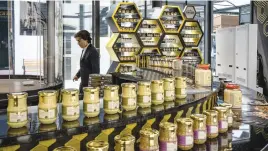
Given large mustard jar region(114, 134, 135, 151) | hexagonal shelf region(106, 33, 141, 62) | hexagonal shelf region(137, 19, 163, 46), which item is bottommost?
large mustard jar region(114, 134, 135, 151)

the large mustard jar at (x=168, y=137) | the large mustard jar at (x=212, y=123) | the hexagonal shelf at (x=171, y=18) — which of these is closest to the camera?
the large mustard jar at (x=168, y=137)

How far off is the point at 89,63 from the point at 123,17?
365cm

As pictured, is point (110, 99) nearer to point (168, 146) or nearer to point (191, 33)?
point (168, 146)

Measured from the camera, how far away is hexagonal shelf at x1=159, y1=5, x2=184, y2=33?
29.6ft

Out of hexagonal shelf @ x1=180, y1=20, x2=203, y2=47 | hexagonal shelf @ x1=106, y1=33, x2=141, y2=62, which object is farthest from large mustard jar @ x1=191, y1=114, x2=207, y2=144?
hexagonal shelf @ x1=180, y1=20, x2=203, y2=47

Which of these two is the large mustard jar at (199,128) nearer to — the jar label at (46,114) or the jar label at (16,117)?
the jar label at (46,114)

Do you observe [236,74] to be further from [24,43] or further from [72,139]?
[72,139]

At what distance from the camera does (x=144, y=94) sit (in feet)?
6.52

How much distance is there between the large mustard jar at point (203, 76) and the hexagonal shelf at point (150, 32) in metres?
5.60

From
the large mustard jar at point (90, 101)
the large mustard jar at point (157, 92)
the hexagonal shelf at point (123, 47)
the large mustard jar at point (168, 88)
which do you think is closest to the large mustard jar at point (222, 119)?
the large mustard jar at point (168, 88)

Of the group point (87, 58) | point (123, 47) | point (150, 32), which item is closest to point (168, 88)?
point (87, 58)

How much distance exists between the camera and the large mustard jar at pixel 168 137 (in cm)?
182

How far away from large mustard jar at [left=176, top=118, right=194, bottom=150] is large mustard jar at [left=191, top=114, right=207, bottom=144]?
3.5 inches

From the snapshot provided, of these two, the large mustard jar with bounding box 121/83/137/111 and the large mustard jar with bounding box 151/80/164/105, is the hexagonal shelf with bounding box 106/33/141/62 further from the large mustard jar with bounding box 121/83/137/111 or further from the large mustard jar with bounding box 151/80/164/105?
the large mustard jar with bounding box 121/83/137/111
